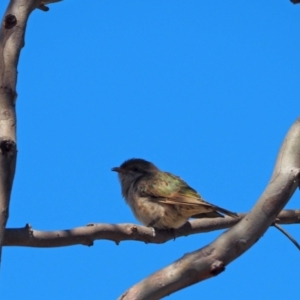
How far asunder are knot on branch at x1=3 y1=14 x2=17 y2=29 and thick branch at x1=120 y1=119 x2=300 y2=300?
7.04 ft

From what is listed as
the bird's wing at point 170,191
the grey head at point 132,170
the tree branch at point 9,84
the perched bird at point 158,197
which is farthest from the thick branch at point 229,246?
the grey head at point 132,170

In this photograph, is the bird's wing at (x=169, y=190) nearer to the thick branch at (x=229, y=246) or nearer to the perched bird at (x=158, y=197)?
the perched bird at (x=158, y=197)

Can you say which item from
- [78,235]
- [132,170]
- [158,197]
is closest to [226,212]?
[158,197]

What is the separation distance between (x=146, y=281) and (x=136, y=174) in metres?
7.12

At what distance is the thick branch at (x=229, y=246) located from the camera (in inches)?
150

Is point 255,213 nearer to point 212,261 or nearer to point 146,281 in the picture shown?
point 212,261

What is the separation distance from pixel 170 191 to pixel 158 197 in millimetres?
207

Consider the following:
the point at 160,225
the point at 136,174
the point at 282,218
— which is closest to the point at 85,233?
the point at 282,218

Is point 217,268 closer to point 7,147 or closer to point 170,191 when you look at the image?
point 7,147

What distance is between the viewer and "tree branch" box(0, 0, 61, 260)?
14.1 feet

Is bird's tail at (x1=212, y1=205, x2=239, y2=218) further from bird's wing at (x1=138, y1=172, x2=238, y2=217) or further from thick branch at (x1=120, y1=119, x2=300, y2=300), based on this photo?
thick branch at (x1=120, y1=119, x2=300, y2=300)

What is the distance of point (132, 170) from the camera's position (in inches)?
434

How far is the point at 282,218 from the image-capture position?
23.9 ft

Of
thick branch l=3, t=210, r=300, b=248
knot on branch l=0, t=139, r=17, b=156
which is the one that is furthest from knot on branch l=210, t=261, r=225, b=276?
thick branch l=3, t=210, r=300, b=248
